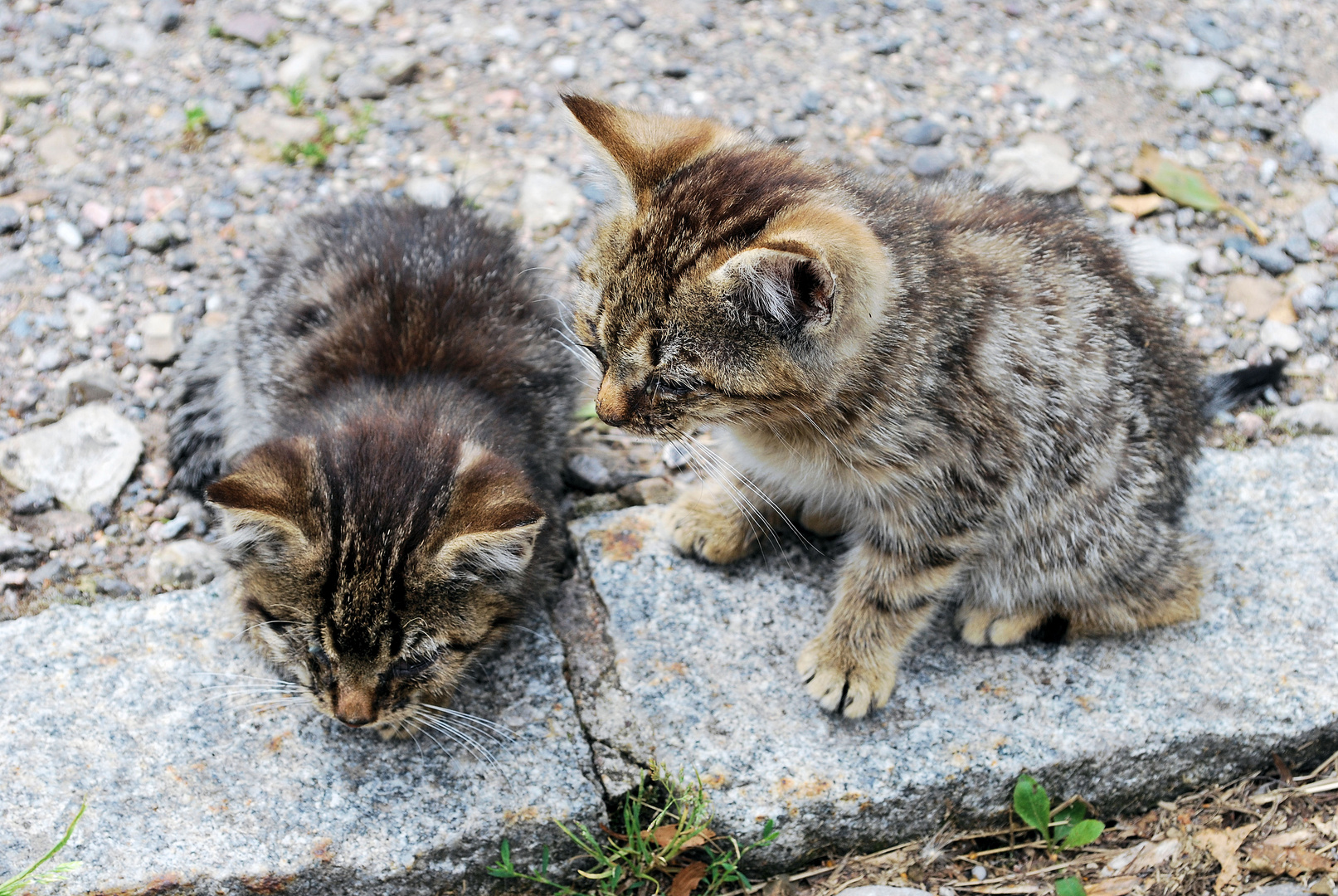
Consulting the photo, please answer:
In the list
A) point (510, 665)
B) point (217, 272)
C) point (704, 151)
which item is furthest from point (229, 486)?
point (217, 272)

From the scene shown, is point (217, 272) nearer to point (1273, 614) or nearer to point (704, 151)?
point (704, 151)

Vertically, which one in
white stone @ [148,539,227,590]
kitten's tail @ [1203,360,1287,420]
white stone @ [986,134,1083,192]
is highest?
white stone @ [986,134,1083,192]

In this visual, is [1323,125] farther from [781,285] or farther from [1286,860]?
[781,285]

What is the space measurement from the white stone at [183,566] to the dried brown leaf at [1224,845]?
308cm

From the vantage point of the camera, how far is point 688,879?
307 centimetres

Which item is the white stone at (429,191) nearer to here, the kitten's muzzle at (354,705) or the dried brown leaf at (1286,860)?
the kitten's muzzle at (354,705)

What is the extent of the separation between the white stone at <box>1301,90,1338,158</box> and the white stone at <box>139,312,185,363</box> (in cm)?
502

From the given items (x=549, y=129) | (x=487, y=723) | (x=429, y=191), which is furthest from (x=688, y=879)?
(x=549, y=129)

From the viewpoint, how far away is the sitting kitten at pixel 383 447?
110 inches

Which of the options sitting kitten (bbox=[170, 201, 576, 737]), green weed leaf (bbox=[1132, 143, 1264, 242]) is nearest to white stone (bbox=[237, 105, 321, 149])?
sitting kitten (bbox=[170, 201, 576, 737])

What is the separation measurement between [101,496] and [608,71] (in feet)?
9.55

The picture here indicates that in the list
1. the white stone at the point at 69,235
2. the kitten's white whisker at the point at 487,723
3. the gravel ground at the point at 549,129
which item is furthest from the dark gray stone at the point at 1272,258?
the white stone at the point at 69,235

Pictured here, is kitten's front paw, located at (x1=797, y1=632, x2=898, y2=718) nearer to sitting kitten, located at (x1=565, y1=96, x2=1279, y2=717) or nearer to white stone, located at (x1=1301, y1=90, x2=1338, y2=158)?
sitting kitten, located at (x1=565, y1=96, x2=1279, y2=717)

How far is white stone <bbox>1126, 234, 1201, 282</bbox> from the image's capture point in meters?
4.69
